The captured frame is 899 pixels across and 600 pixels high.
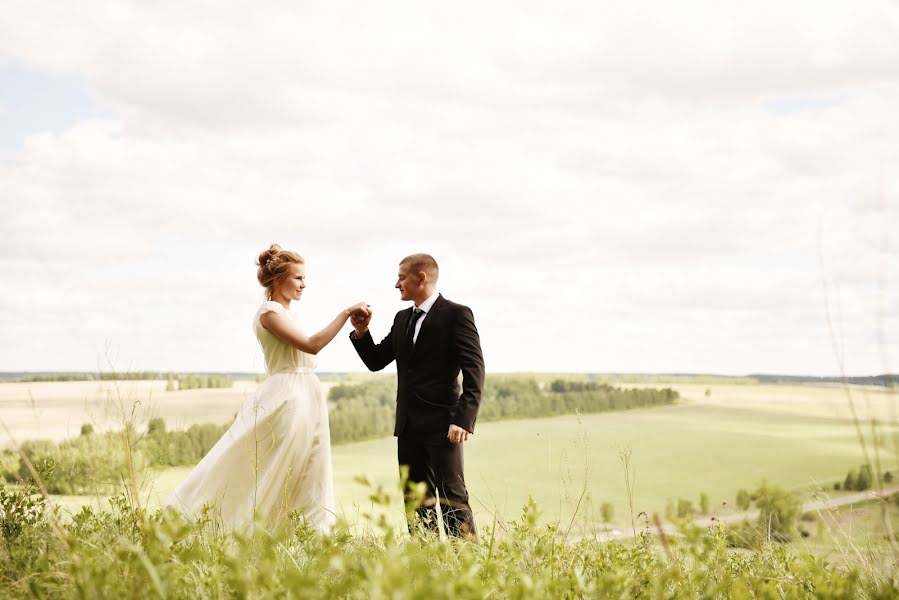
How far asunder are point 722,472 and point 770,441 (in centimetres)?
767

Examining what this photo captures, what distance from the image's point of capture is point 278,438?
19.7 ft

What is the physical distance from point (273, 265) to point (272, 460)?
153cm

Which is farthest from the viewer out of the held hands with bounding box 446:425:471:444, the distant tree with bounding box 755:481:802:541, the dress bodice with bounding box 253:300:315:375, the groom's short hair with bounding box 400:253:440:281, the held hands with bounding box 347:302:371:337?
the groom's short hair with bounding box 400:253:440:281

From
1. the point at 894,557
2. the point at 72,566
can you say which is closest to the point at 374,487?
the point at 72,566

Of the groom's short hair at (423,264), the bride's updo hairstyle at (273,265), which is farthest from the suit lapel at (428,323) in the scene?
the bride's updo hairstyle at (273,265)

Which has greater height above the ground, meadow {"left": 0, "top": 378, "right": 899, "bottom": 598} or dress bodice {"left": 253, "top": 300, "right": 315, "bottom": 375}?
dress bodice {"left": 253, "top": 300, "right": 315, "bottom": 375}

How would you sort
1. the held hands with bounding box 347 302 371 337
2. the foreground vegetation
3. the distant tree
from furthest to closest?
the held hands with bounding box 347 302 371 337 < the distant tree < the foreground vegetation

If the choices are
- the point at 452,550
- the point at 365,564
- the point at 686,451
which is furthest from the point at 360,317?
the point at 686,451

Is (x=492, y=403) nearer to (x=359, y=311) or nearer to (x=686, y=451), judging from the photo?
(x=686, y=451)

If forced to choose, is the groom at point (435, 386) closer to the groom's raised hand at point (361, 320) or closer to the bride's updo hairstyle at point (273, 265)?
the groom's raised hand at point (361, 320)

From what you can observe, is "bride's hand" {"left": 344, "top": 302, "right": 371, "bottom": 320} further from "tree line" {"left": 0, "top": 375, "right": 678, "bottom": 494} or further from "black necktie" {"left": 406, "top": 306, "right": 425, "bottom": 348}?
"tree line" {"left": 0, "top": 375, "right": 678, "bottom": 494}

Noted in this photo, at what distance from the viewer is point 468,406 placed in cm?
608

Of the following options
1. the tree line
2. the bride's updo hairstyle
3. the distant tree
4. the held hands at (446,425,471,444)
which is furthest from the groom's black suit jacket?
the tree line

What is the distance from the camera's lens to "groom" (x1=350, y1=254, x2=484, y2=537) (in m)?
6.21
